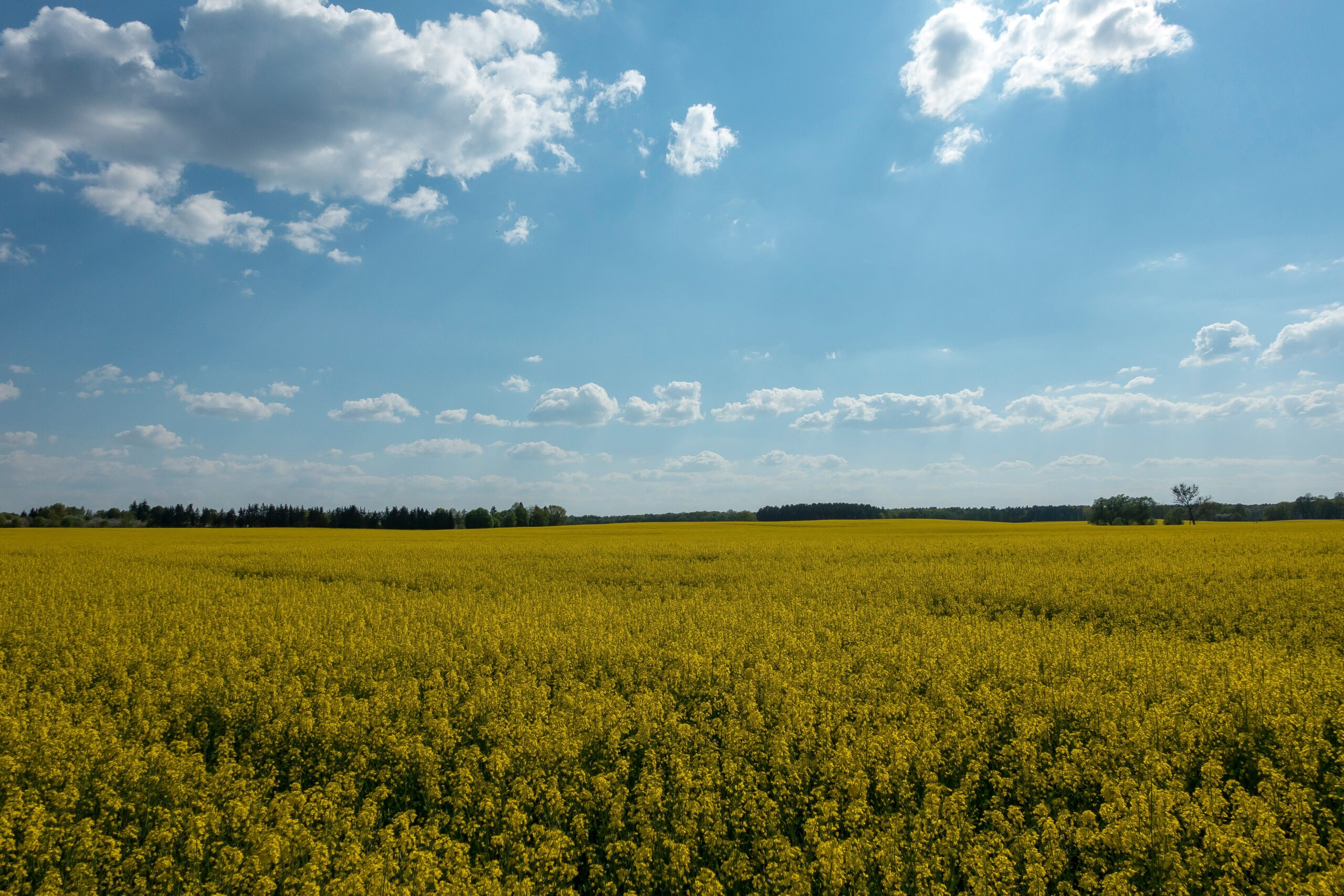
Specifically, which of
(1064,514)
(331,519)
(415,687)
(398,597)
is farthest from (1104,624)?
(1064,514)

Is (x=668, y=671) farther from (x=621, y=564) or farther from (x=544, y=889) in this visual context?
(x=621, y=564)

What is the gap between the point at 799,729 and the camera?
300 inches

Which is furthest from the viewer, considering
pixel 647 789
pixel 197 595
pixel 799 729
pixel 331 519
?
pixel 331 519

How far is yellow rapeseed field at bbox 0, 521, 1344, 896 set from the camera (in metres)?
5.29

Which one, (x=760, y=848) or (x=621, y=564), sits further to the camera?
(x=621, y=564)

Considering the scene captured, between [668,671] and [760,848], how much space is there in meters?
4.55

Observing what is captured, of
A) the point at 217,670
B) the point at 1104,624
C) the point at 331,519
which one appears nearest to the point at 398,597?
the point at 217,670

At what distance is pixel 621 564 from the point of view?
26234 millimetres

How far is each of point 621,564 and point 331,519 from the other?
283 ft

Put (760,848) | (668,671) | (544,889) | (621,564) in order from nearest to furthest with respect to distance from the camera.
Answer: (544,889), (760,848), (668,671), (621,564)

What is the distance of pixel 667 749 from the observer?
7426mm

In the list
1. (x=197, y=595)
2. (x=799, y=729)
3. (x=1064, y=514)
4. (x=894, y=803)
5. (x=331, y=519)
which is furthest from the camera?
(x=1064, y=514)

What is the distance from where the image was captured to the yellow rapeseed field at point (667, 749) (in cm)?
529

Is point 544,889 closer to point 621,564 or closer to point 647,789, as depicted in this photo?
point 647,789
